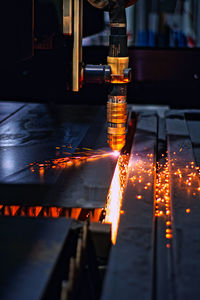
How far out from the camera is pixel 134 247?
58cm

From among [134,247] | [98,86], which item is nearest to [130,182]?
[134,247]

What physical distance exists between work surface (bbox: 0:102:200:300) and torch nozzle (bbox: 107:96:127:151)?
0.16 ft

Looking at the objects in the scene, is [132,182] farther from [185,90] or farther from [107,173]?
[185,90]

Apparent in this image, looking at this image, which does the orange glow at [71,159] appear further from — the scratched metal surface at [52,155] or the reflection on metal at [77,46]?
the reflection on metal at [77,46]

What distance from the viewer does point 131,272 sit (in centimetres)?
52

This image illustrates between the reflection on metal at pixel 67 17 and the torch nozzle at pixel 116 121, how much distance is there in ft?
0.71

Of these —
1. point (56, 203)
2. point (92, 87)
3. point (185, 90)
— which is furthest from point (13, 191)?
point (185, 90)

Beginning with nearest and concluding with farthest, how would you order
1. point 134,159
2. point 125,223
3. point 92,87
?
point 125,223 < point 134,159 < point 92,87

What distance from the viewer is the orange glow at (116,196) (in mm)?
729

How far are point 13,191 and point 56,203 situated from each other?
0.10 meters

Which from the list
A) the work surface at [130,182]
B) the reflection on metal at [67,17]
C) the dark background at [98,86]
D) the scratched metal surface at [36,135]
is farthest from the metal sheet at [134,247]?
the dark background at [98,86]

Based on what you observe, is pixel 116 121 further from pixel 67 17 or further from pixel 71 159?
pixel 67 17

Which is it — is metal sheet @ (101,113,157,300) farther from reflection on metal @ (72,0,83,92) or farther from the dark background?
the dark background

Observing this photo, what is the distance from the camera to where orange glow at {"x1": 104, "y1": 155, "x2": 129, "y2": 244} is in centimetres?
73
